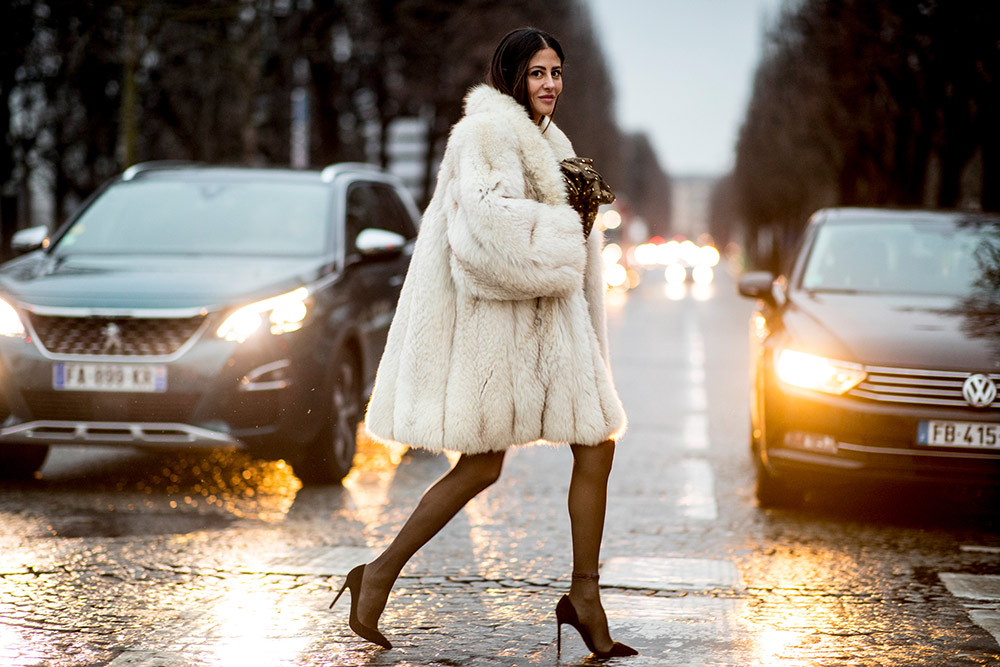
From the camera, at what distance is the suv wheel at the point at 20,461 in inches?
298

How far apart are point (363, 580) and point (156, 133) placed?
3548cm

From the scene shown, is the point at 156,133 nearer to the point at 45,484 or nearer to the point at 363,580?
the point at 45,484

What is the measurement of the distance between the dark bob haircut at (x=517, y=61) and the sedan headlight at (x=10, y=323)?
11.8ft

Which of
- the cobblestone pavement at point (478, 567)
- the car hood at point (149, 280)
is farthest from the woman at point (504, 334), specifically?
the car hood at point (149, 280)

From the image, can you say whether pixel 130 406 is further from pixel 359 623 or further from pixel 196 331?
pixel 359 623

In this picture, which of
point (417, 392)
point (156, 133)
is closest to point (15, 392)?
point (417, 392)

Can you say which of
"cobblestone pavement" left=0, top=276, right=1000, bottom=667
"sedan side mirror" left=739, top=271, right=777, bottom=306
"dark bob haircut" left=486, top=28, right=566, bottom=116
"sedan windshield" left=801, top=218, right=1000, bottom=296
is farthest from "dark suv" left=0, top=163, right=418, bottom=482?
"dark bob haircut" left=486, top=28, right=566, bottom=116

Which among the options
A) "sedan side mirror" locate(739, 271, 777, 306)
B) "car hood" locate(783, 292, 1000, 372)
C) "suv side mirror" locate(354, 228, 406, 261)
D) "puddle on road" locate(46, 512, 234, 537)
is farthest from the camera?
"suv side mirror" locate(354, 228, 406, 261)

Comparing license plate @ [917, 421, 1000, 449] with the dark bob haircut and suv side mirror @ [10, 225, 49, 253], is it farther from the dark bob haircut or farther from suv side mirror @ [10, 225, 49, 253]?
suv side mirror @ [10, 225, 49, 253]

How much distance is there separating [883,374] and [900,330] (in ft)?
1.12

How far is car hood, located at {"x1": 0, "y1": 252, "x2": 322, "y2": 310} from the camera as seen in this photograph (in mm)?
7129

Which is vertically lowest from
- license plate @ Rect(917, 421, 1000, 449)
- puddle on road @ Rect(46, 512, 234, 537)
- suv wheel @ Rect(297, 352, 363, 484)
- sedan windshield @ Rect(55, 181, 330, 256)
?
puddle on road @ Rect(46, 512, 234, 537)

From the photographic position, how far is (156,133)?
1512 inches

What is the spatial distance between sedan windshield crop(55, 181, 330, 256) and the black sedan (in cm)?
260
